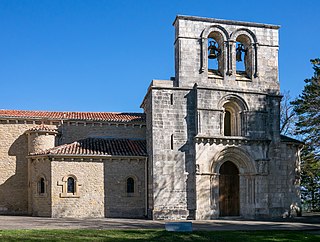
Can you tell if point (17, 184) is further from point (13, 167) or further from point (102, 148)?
point (102, 148)

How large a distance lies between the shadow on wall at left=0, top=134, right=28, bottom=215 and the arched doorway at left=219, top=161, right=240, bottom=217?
13.2 metres

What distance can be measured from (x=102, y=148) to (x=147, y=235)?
10777 millimetres

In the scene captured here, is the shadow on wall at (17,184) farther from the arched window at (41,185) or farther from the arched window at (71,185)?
the arched window at (71,185)

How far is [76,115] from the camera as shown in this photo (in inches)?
1184

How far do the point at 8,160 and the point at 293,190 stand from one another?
19.0 m

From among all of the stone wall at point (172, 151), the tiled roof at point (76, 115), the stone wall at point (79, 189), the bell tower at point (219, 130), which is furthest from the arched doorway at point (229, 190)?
the stone wall at point (79, 189)

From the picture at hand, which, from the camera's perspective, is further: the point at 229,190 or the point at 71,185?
the point at 229,190

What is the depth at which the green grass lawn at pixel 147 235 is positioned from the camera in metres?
15.3

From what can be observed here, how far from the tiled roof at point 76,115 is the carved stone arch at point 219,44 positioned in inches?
270

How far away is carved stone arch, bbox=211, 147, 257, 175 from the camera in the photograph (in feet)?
82.2

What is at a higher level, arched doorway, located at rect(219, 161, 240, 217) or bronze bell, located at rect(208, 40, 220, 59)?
bronze bell, located at rect(208, 40, 220, 59)

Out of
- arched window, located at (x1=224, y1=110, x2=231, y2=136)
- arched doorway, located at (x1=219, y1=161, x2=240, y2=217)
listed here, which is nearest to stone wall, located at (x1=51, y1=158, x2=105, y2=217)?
arched doorway, located at (x1=219, y1=161, x2=240, y2=217)

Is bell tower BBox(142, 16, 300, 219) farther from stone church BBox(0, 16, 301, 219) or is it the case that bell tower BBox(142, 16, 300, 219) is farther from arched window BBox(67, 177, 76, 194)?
arched window BBox(67, 177, 76, 194)

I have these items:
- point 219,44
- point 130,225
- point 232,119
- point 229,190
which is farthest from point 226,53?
point 130,225
